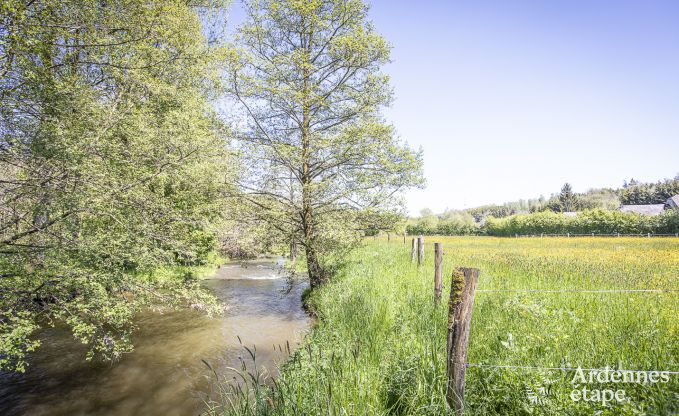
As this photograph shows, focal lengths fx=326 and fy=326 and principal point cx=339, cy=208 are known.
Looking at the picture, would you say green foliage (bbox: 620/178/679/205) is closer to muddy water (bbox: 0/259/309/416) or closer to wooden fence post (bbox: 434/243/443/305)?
wooden fence post (bbox: 434/243/443/305)

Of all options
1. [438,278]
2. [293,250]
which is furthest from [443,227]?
[438,278]

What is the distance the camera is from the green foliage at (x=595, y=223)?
45938 mm

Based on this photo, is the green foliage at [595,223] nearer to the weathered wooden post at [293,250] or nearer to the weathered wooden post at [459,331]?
the weathered wooden post at [293,250]

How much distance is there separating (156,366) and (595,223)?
64.3m

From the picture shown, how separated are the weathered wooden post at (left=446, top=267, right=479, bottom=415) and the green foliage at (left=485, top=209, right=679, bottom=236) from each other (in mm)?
59668

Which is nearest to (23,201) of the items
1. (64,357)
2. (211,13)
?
(64,357)

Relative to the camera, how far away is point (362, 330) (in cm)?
541

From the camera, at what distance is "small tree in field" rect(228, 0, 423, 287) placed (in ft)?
32.2

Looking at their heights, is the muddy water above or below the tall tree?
below

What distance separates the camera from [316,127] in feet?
36.6

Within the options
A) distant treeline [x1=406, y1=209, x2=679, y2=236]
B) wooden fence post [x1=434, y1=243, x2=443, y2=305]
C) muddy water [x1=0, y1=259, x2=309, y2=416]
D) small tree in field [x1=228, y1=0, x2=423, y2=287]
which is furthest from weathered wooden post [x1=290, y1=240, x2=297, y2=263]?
distant treeline [x1=406, y1=209, x2=679, y2=236]

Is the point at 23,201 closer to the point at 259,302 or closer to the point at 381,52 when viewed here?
the point at 259,302

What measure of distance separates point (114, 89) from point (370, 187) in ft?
23.5

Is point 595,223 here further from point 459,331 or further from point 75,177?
point 75,177
